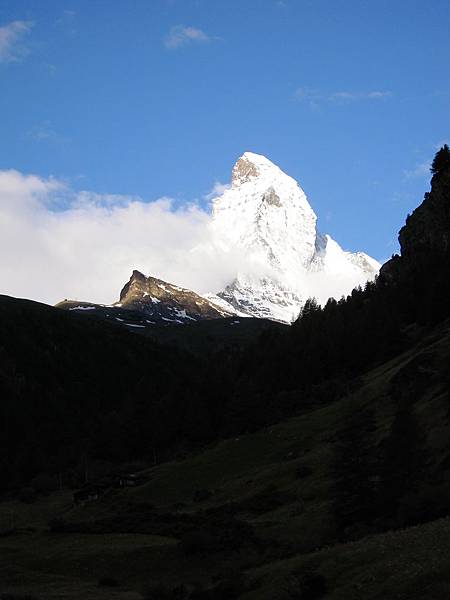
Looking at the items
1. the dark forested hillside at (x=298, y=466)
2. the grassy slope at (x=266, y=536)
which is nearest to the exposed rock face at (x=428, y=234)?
the dark forested hillside at (x=298, y=466)

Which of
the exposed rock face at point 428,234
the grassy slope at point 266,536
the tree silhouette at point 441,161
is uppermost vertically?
the tree silhouette at point 441,161

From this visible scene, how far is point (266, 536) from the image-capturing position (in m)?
50.8

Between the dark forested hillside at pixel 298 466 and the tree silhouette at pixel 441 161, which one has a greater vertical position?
the tree silhouette at pixel 441 161

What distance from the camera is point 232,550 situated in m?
46.8

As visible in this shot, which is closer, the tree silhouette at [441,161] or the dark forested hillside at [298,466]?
the dark forested hillside at [298,466]

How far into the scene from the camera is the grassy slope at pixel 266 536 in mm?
28741

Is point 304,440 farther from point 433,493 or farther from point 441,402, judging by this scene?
point 433,493

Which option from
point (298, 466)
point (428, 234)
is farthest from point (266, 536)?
point (428, 234)

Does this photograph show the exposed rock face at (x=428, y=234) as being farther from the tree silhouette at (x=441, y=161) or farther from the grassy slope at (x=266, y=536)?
the grassy slope at (x=266, y=536)

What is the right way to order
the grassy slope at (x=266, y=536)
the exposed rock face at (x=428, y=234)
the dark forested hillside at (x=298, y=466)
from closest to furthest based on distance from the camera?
the grassy slope at (x=266, y=536)
the dark forested hillside at (x=298, y=466)
the exposed rock face at (x=428, y=234)

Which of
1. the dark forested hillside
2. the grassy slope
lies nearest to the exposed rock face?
the dark forested hillside

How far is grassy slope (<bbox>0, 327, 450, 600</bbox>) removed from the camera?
28.7 metres

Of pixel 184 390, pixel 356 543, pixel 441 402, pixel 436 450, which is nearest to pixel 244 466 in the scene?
pixel 441 402

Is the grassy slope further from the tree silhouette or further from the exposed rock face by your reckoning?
the tree silhouette
